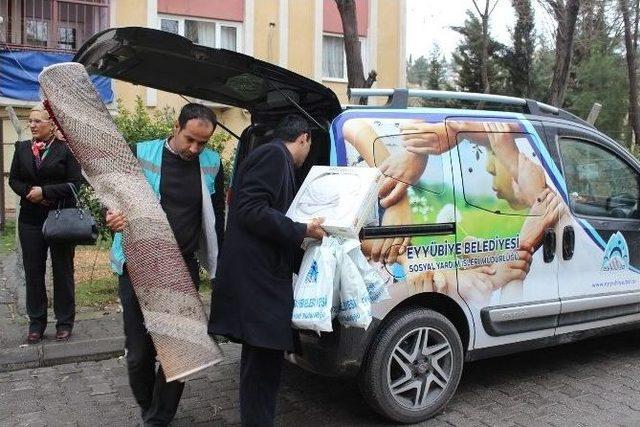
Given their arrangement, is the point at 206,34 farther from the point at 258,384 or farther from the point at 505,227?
the point at 258,384

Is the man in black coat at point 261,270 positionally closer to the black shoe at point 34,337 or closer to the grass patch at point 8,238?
the black shoe at point 34,337

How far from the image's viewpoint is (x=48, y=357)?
200 inches

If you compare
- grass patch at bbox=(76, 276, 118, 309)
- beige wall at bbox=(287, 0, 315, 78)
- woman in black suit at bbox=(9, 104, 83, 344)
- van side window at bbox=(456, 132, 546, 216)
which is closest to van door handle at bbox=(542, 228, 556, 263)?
van side window at bbox=(456, 132, 546, 216)

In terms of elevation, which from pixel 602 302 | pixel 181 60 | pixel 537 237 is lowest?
pixel 602 302

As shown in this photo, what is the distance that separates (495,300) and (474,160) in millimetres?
881

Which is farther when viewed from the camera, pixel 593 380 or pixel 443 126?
pixel 593 380

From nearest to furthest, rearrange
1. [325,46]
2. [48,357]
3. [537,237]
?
[537,237]
[48,357]
[325,46]

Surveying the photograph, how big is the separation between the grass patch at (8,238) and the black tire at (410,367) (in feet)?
25.9

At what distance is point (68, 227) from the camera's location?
4.95 meters

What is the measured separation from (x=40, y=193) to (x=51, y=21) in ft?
35.0

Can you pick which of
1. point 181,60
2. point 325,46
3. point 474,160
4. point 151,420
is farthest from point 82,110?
point 325,46

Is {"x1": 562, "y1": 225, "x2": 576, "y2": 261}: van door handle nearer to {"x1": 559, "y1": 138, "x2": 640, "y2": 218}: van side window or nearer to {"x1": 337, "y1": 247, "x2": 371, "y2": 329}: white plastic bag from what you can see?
{"x1": 559, "y1": 138, "x2": 640, "y2": 218}: van side window

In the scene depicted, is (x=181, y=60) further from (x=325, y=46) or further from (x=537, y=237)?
(x=325, y=46)

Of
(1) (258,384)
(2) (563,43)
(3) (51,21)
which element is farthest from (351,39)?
(3) (51,21)
